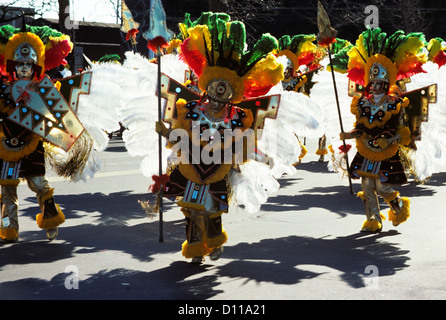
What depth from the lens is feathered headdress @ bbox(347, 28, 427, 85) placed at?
7.11m

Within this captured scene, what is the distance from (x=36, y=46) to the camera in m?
6.56

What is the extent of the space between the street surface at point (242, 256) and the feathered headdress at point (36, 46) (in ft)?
4.14

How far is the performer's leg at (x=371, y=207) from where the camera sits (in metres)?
7.25

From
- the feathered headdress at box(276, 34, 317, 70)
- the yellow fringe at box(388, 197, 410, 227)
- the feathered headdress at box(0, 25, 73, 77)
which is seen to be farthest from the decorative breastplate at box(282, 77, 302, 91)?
the feathered headdress at box(0, 25, 73, 77)

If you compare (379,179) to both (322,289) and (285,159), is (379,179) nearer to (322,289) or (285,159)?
(285,159)

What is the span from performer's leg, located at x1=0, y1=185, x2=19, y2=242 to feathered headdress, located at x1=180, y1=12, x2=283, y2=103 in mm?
2341

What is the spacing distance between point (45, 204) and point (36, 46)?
5.32 feet

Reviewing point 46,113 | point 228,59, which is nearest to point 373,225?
point 228,59

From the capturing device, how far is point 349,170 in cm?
739

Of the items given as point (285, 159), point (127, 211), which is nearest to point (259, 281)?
point (285, 159)

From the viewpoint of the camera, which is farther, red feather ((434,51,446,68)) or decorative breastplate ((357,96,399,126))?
red feather ((434,51,446,68))

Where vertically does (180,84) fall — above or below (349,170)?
above

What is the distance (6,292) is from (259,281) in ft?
6.53

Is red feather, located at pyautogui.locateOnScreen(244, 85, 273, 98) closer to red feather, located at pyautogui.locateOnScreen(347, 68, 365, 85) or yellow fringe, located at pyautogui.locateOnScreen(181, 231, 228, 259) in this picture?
yellow fringe, located at pyautogui.locateOnScreen(181, 231, 228, 259)
